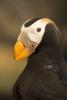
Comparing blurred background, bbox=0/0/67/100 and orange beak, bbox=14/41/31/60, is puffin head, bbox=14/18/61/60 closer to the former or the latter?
orange beak, bbox=14/41/31/60

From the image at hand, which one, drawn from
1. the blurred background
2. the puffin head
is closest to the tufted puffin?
the puffin head

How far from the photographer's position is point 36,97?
1140 millimetres

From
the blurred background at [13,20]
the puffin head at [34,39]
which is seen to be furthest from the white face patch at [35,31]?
the blurred background at [13,20]

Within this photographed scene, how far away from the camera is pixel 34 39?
1.18 metres

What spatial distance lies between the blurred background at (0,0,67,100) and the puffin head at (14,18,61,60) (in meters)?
0.33

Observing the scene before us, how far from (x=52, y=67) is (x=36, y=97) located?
0.08 metres

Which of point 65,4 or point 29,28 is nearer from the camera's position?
point 29,28

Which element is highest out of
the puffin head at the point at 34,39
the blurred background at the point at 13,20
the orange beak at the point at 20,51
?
the puffin head at the point at 34,39

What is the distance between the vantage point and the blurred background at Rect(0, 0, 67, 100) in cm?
154

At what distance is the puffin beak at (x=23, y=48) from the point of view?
1.18 meters

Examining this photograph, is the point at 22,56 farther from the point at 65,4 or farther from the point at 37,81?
the point at 65,4

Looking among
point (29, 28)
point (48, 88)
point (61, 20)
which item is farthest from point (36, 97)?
point (61, 20)

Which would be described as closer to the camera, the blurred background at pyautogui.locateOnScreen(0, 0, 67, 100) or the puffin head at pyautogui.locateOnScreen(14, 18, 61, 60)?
the puffin head at pyautogui.locateOnScreen(14, 18, 61, 60)

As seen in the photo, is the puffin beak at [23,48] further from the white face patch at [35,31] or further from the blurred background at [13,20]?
the blurred background at [13,20]
